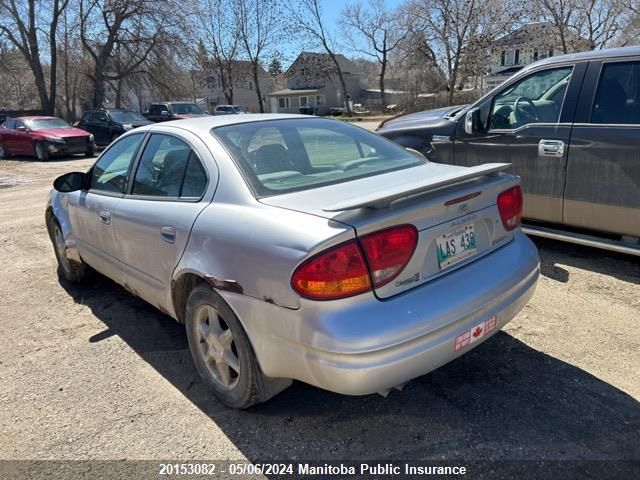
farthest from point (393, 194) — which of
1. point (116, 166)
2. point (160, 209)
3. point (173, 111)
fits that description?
point (173, 111)

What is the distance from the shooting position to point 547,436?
7.88 ft

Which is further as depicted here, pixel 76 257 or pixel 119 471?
pixel 76 257

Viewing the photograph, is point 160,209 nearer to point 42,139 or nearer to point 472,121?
point 472,121

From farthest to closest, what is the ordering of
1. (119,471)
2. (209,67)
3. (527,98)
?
(209,67) → (527,98) → (119,471)

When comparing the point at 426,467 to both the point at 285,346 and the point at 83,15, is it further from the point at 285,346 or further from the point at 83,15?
the point at 83,15

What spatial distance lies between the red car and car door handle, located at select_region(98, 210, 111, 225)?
1571 cm

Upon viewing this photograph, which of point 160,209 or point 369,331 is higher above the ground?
point 160,209

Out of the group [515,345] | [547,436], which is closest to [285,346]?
[547,436]

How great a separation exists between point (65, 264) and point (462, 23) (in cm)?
4787

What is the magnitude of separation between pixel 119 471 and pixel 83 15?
34344 millimetres

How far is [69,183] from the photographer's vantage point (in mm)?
4047

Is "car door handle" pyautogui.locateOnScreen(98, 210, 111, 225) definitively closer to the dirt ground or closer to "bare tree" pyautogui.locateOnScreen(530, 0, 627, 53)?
the dirt ground

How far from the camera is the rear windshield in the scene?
2734 mm

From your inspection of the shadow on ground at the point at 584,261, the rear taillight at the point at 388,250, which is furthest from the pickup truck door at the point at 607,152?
the rear taillight at the point at 388,250
